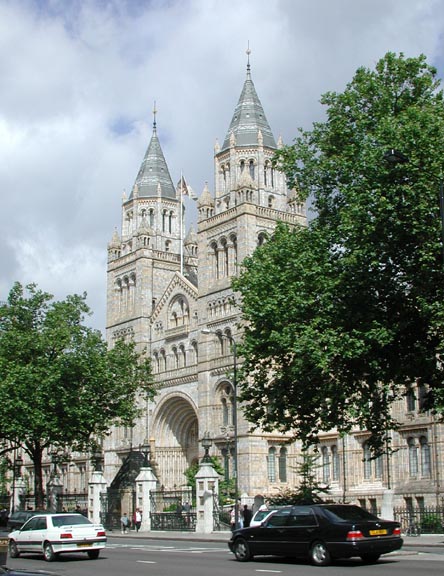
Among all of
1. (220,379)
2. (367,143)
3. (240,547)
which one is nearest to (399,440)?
(220,379)

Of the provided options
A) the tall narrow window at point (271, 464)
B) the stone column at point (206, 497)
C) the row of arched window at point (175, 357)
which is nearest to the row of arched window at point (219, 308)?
the row of arched window at point (175, 357)

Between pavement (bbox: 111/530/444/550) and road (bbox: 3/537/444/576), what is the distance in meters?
1.66

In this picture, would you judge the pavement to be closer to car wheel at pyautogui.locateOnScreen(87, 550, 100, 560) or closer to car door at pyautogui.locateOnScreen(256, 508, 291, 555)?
car door at pyautogui.locateOnScreen(256, 508, 291, 555)

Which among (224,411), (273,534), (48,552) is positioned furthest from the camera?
(224,411)

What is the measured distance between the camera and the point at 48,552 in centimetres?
2198

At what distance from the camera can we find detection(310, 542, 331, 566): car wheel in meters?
18.1

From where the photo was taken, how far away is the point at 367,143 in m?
26.8

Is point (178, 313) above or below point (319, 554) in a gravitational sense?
above

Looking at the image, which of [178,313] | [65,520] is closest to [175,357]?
[178,313]

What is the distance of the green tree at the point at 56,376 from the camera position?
41.0 metres

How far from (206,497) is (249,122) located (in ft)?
115

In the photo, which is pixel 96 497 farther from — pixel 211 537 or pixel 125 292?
pixel 125 292

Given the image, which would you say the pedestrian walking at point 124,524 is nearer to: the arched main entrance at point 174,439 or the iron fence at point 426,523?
the iron fence at point 426,523

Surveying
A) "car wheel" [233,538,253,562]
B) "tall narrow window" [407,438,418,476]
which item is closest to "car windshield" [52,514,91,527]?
"car wheel" [233,538,253,562]
